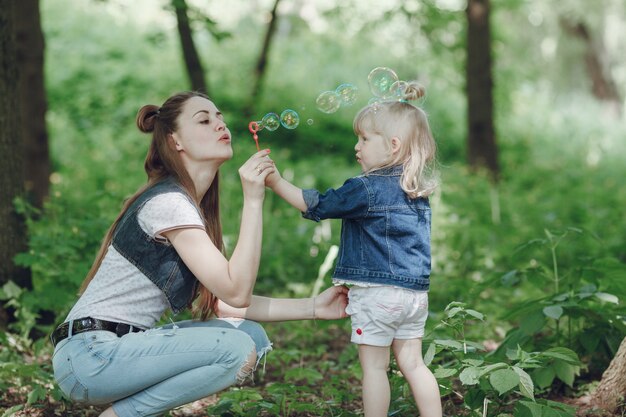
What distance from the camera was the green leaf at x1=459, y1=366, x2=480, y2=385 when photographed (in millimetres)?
2688

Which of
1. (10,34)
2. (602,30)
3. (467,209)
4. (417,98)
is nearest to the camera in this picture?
(417,98)

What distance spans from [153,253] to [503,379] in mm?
1237

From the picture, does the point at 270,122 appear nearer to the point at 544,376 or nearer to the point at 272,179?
the point at 272,179

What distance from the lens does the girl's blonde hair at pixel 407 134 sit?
2.91 m

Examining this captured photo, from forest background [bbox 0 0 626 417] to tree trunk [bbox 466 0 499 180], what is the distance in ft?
0.08

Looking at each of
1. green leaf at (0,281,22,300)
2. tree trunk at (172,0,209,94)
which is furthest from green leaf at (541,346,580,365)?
tree trunk at (172,0,209,94)

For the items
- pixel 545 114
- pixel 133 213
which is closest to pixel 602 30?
pixel 545 114

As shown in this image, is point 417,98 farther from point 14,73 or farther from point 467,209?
point 467,209

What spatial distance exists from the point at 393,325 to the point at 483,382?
14.6 inches

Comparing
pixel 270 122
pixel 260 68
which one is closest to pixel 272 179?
pixel 270 122

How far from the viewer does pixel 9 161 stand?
412 centimetres

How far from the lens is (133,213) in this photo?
112 inches

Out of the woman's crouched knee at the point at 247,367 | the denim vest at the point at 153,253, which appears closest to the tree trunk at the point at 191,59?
the denim vest at the point at 153,253

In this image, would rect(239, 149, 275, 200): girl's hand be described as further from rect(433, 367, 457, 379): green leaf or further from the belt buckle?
rect(433, 367, 457, 379): green leaf
